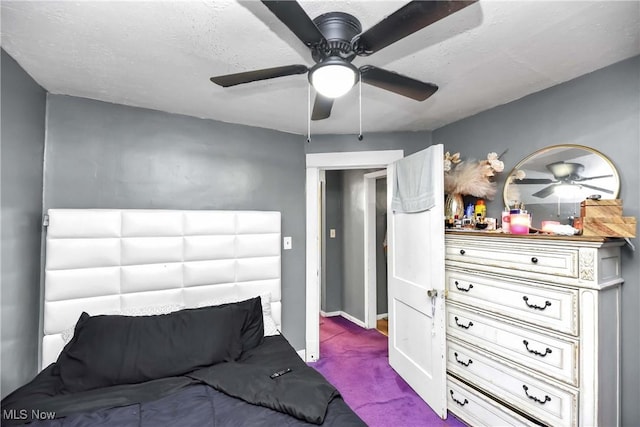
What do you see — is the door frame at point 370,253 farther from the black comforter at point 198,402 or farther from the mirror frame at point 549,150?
the black comforter at point 198,402

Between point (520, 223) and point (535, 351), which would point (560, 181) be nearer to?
point (520, 223)

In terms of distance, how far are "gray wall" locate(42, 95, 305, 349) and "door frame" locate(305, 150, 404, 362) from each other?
2.5 inches

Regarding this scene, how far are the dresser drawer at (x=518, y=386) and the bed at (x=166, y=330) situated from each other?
1082mm

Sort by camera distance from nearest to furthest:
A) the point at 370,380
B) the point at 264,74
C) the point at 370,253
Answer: the point at 264,74 < the point at 370,380 < the point at 370,253

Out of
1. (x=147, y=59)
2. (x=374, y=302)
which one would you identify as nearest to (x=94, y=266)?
(x=147, y=59)

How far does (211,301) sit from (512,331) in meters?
2.12

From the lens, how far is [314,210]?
120 inches

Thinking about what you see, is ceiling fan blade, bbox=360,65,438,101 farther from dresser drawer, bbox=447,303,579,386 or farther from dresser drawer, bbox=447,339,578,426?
dresser drawer, bbox=447,339,578,426

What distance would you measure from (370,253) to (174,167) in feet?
8.54

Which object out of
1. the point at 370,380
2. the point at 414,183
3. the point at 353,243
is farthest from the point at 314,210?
the point at 370,380

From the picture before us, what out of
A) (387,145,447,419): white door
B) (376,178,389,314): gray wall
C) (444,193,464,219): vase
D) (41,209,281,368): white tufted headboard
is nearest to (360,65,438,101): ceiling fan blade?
(387,145,447,419): white door

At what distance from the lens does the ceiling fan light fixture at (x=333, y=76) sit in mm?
1112

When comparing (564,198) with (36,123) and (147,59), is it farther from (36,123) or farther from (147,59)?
(36,123)

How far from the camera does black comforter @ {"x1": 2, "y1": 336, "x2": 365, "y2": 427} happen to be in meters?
1.32
